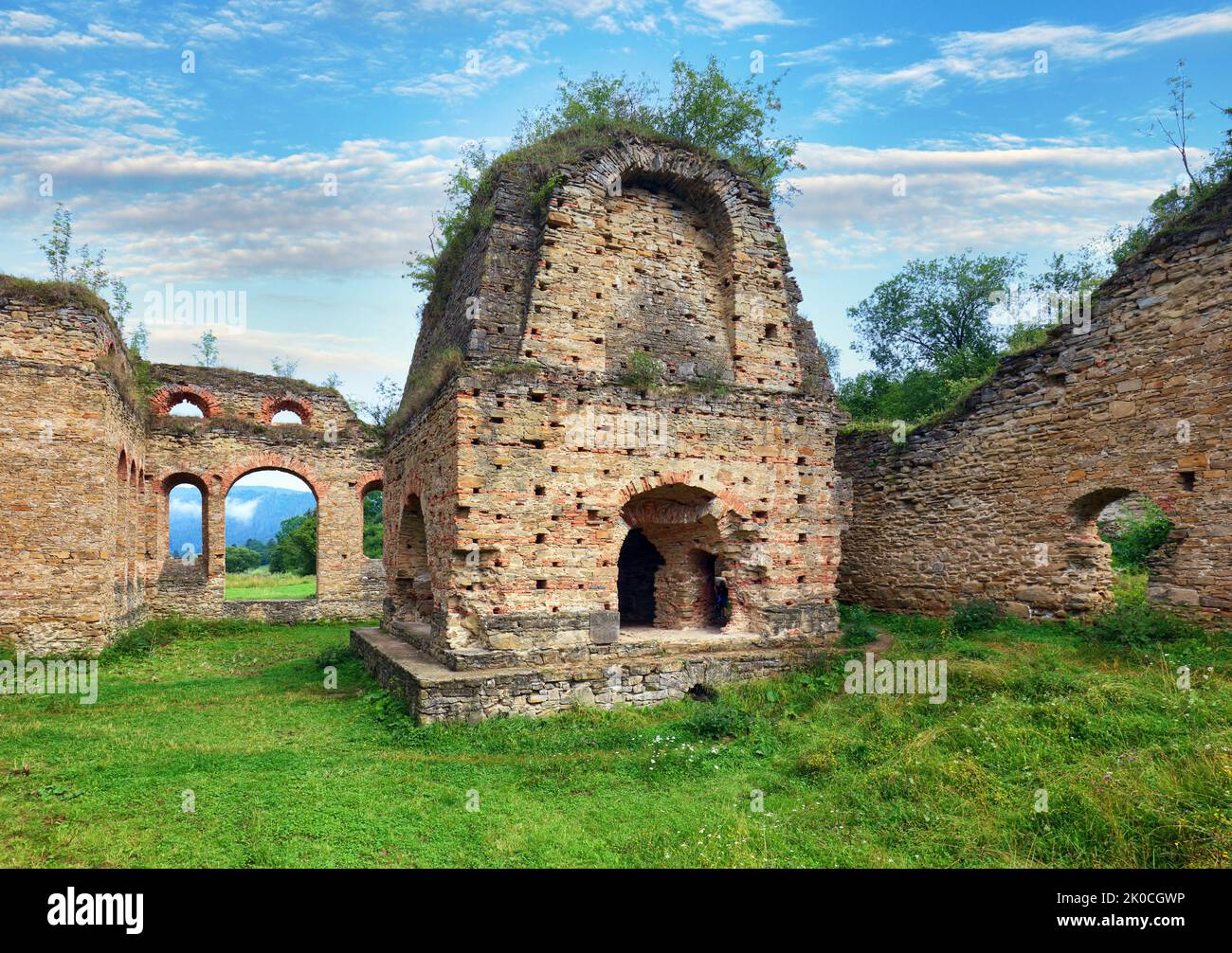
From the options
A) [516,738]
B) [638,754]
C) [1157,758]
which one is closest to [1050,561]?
[1157,758]

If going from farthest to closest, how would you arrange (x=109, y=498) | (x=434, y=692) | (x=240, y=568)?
1. (x=240, y=568)
2. (x=109, y=498)
3. (x=434, y=692)

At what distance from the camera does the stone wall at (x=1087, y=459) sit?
951 centimetres

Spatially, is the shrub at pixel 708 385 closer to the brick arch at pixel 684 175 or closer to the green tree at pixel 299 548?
Answer: the brick arch at pixel 684 175

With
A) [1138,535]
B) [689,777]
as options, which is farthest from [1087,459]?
[689,777]

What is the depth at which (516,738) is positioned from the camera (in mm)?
8336

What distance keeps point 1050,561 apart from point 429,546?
9.82m

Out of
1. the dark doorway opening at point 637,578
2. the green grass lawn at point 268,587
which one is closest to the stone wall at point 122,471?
the green grass lawn at point 268,587

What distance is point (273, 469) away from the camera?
20.6 meters

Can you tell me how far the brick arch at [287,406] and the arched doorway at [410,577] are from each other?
1049 cm

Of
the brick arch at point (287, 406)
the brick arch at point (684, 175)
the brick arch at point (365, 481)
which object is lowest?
the brick arch at point (365, 481)

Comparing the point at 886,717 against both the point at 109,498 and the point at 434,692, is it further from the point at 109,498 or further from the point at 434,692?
the point at 109,498

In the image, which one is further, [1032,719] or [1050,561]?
[1050,561]

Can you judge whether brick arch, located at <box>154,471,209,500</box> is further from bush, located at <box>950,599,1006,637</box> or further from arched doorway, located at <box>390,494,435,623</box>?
bush, located at <box>950,599,1006,637</box>

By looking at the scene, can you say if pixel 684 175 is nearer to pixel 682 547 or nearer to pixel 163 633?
pixel 682 547
